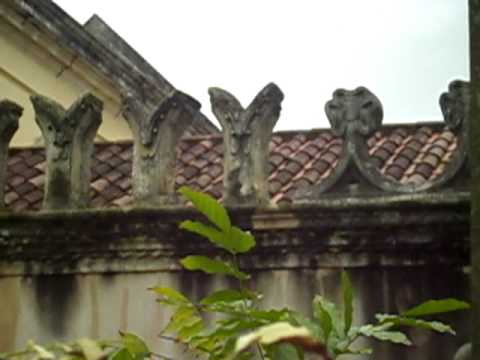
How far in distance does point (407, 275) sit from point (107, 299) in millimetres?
2084

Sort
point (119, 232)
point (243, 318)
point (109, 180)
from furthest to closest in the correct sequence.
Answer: point (109, 180) < point (119, 232) < point (243, 318)

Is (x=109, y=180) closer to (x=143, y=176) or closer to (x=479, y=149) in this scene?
(x=143, y=176)

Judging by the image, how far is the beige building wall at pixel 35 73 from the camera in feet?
36.3

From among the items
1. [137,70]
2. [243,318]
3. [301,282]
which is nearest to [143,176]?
[301,282]

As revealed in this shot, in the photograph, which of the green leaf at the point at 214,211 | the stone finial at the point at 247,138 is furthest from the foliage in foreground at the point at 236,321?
the stone finial at the point at 247,138

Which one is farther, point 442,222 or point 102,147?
point 102,147

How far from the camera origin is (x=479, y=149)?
3.44m

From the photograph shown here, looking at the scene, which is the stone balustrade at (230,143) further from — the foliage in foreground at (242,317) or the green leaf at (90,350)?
the green leaf at (90,350)

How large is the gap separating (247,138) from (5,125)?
73.7 inches

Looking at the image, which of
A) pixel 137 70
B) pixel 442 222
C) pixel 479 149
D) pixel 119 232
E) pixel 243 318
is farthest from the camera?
pixel 137 70

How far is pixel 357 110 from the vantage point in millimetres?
6438

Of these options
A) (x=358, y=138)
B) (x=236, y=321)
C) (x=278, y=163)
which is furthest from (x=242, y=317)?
(x=278, y=163)

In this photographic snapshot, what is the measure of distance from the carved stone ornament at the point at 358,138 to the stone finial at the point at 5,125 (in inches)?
88.6

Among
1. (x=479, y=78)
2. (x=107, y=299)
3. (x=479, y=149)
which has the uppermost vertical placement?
(x=479, y=78)
